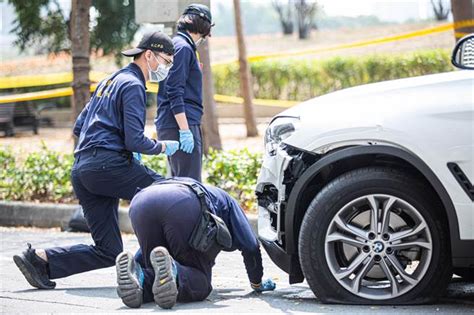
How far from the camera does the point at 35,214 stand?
11.2 meters

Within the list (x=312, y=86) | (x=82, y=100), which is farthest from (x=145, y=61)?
(x=312, y=86)

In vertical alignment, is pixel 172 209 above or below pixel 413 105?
below

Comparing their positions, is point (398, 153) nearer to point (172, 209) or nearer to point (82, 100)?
point (172, 209)

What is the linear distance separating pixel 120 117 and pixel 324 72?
48.8 ft

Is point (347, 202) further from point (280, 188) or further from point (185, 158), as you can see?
point (185, 158)

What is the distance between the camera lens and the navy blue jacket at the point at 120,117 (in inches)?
283

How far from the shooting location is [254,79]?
22656 mm

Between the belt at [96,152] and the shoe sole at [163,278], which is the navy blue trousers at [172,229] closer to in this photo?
the shoe sole at [163,278]

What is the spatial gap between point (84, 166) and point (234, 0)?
943cm

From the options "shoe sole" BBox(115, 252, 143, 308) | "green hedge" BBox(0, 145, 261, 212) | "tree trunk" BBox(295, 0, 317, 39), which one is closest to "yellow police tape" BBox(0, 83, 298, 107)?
"green hedge" BBox(0, 145, 261, 212)

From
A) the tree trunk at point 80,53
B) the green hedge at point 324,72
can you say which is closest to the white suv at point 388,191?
the tree trunk at point 80,53

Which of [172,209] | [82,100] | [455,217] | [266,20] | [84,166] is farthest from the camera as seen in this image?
[266,20]

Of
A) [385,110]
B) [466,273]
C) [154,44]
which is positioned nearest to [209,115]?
[154,44]

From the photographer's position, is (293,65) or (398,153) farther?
(293,65)
